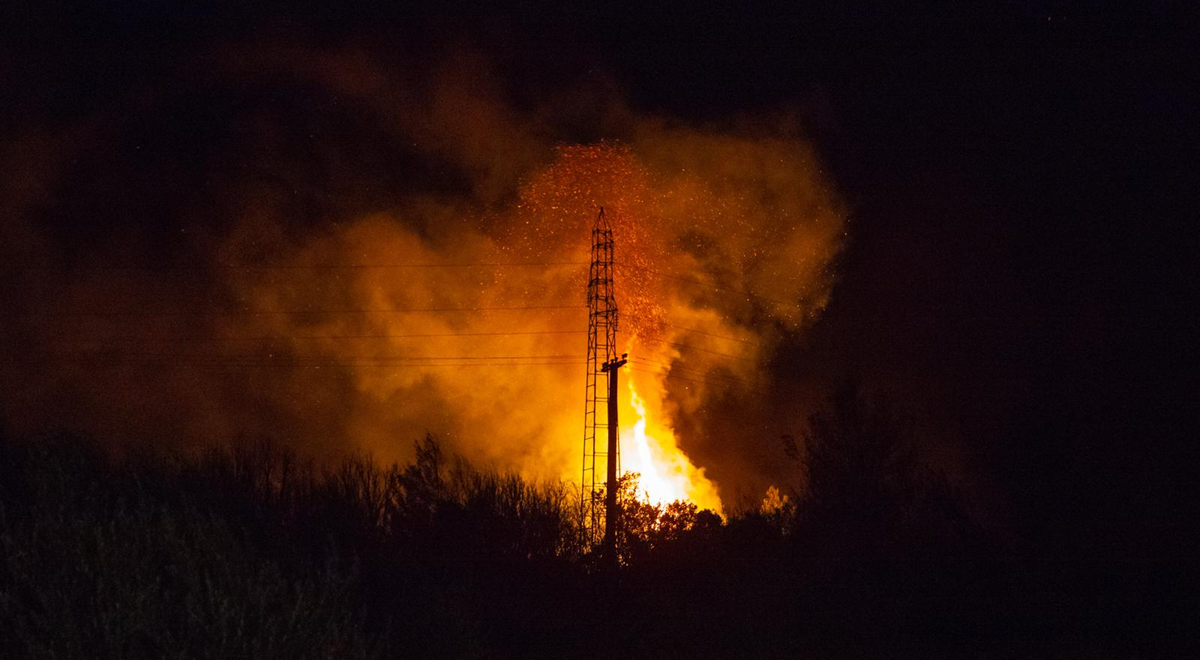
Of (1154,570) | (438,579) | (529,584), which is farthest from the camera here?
(1154,570)

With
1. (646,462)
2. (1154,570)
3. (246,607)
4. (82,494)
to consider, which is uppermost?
(646,462)

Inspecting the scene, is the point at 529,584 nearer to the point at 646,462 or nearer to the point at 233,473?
the point at 233,473

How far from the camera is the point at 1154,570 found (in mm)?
24156

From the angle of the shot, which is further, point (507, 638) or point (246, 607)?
point (507, 638)

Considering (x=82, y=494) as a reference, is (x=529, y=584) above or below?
above

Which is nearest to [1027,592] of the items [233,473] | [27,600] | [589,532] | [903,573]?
[903,573]

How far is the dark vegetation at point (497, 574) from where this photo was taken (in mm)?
8781

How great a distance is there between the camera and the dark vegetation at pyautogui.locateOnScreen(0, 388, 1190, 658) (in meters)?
8.78

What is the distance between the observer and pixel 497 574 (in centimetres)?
2072

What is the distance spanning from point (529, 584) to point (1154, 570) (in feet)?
49.2

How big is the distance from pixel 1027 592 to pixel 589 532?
9.99m

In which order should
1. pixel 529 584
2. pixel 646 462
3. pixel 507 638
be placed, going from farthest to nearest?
pixel 646 462 < pixel 529 584 < pixel 507 638

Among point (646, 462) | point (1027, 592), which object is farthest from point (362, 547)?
point (646, 462)

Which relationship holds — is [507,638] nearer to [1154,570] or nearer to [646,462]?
[1154,570]
